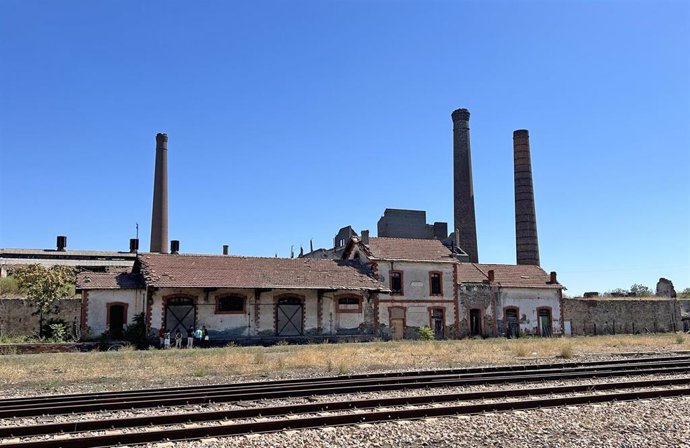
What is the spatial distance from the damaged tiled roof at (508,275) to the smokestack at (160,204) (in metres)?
23.6

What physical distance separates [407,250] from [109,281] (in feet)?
56.1

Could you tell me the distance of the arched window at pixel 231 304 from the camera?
2928cm

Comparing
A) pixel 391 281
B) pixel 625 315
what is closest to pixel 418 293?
pixel 391 281

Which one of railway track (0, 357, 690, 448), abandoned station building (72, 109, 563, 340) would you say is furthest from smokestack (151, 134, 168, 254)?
railway track (0, 357, 690, 448)

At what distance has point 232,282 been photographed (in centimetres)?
2941

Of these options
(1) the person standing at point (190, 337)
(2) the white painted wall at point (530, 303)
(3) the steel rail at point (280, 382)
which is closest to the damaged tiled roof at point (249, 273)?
(1) the person standing at point (190, 337)

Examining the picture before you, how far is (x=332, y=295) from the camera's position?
32.1 metres

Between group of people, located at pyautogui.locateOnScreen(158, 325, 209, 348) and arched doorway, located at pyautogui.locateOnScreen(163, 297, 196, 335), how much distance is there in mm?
198

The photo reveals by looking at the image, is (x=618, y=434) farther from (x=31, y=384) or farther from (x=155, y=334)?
(x=155, y=334)

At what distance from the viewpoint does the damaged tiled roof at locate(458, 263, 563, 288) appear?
38.5 meters

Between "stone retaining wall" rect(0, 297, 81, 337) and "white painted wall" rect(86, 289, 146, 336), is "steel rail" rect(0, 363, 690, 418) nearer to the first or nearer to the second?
"white painted wall" rect(86, 289, 146, 336)

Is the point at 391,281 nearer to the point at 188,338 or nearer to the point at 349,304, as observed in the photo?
the point at 349,304

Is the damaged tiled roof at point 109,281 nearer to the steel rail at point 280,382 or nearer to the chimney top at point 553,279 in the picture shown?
the steel rail at point 280,382

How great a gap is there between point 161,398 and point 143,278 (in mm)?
19669
